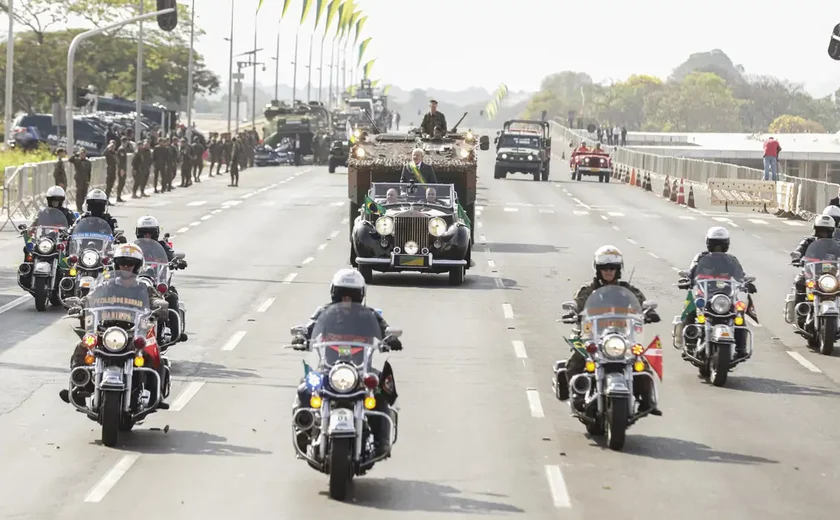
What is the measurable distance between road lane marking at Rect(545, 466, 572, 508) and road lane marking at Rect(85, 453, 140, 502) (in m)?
3.00

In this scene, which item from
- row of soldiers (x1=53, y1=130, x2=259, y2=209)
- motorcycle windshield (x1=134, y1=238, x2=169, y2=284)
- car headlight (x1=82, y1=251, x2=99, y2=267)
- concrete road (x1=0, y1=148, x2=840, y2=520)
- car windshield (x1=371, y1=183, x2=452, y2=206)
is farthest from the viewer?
row of soldiers (x1=53, y1=130, x2=259, y2=209)

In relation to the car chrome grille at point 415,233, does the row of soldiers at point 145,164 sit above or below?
below

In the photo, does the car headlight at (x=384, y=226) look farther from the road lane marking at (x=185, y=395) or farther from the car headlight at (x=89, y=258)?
the road lane marking at (x=185, y=395)

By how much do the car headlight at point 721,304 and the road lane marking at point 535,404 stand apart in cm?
201

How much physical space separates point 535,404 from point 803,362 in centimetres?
516

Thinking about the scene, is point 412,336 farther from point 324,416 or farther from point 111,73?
point 111,73

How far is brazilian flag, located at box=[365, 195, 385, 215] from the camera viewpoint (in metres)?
28.6

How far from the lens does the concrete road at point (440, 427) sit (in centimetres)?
1189

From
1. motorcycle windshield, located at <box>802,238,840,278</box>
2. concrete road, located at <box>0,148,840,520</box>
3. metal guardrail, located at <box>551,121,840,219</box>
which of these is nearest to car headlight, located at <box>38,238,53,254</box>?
concrete road, located at <box>0,148,840,520</box>

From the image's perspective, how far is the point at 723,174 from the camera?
67375 mm

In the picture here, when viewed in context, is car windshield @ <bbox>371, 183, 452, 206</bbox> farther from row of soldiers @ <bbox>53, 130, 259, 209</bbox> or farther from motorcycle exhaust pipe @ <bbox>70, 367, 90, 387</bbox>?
motorcycle exhaust pipe @ <bbox>70, 367, 90, 387</bbox>

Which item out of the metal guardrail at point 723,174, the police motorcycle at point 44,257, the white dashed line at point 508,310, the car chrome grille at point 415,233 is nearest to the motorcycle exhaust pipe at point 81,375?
the police motorcycle at point 44,257

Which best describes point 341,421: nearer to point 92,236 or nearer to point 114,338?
point 114,338

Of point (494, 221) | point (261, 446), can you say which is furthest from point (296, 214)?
point (261, 446)
